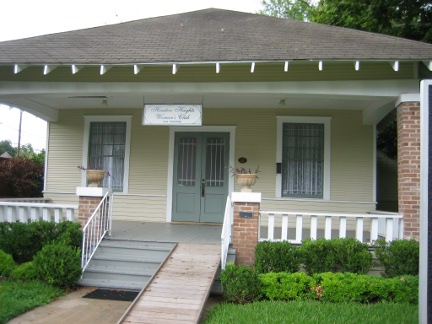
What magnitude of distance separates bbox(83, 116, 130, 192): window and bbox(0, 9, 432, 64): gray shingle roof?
2287 millimetres

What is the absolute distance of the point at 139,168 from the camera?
10047 mm

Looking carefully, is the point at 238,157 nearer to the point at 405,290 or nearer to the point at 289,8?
the point at 405,290

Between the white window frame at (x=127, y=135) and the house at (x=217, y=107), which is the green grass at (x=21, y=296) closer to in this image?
the house at (x=217, y=107)

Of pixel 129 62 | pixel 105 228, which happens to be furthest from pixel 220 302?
pixel 129 62

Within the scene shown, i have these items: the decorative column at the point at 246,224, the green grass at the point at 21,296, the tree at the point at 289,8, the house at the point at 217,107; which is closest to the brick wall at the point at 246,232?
the decorative column at the point at 246,224

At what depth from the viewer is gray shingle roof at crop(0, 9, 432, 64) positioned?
6.87 m

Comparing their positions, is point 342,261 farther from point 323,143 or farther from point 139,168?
point 139,168

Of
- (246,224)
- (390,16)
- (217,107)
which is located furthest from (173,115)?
(390,16)

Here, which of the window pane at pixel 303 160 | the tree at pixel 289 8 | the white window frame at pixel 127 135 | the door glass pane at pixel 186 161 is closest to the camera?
the window pane at pixel 303 160

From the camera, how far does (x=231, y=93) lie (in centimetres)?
741

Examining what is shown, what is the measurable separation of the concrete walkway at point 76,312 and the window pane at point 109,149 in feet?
15.0

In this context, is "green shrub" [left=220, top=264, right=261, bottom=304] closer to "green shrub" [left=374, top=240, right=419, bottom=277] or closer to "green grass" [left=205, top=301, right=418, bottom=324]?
"green grass" [left=205, top=301, right=418, bottom=324]

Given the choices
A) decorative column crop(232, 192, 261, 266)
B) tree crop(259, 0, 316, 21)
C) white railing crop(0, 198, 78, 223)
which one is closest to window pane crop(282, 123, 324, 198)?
decorative column crop(232, 192, 261, 266)

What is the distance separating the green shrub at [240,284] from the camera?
5.44 meters
